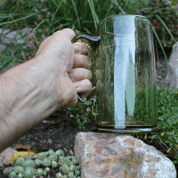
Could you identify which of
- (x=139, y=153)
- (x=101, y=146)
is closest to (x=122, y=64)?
(x=139, y=153)

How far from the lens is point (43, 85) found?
782 millimetres

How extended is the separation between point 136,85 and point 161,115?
87 centimetres

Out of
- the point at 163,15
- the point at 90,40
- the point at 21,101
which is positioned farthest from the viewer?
the point at 163,15

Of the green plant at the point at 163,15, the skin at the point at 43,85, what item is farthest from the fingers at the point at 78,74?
the green plant at the point at 163,15

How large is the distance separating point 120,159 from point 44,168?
60cm

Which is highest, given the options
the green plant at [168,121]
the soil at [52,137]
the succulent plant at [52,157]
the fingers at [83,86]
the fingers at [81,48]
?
the fingers at [81,48]

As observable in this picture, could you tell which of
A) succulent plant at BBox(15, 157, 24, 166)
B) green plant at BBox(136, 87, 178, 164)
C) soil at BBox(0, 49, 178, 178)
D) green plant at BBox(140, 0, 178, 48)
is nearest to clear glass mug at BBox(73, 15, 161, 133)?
green plant at BBox(136, 87, 178, 164)

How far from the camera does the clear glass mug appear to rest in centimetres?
76

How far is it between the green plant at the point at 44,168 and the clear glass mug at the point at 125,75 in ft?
2.17

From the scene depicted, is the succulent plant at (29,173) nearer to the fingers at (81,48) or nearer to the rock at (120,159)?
the rock at (120,159)

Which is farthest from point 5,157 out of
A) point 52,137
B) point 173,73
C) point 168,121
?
point 173,73

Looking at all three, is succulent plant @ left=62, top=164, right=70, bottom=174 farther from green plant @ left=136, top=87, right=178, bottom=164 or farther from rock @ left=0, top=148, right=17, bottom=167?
green plant @ left=136, top=87, right=178, bottom=164

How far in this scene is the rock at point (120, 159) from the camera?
1.04m

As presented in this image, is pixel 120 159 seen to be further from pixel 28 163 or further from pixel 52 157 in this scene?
pixel 28 163
